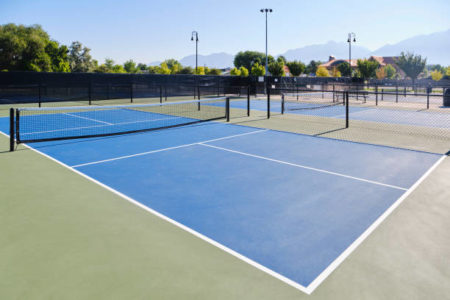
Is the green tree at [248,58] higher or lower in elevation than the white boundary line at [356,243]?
higher

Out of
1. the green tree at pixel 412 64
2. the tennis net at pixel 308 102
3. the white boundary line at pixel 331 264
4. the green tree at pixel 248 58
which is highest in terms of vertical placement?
the green tree at pixel 248 58

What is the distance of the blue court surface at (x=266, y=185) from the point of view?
4.95 metres

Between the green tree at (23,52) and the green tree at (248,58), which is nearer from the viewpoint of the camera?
the green tree at (23,52)

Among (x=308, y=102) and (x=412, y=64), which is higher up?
(x=412, y=64)

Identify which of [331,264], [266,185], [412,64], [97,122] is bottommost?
[331,264]

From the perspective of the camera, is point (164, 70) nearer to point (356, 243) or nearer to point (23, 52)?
point (23, 52)

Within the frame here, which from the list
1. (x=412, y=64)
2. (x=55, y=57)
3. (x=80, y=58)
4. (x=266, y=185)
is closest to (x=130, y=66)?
(x=80, y=58)

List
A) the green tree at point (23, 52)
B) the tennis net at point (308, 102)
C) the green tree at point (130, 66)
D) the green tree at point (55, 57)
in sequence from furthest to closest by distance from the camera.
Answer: the green tree at point (130, 66)
the green tree at point (55, 57)
the green tree at point (23, 52)
the tennis net at point (308, 102)

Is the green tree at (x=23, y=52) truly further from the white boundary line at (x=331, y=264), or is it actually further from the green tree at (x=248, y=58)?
the green tree at (x=248, y=58)

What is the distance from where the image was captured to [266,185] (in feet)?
24.7

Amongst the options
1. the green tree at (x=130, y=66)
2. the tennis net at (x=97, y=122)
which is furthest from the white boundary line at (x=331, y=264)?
the green tree at (x=130, y=66)

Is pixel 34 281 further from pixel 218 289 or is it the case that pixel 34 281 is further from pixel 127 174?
pixel 127 174

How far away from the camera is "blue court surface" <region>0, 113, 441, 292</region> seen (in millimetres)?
4954

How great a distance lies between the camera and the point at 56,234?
17.3ft
